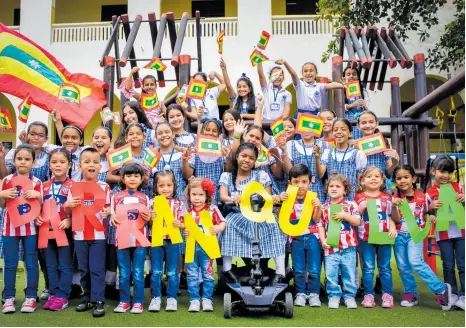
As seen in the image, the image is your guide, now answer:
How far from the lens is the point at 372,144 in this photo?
4145mm

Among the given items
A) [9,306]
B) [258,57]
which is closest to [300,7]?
[258,57]

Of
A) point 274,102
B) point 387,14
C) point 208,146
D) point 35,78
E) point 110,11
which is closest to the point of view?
point 208,146

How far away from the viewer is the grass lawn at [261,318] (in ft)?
11.0

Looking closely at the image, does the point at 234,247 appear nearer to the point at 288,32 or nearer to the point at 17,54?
the point at 17,54

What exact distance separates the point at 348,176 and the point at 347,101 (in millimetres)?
2474

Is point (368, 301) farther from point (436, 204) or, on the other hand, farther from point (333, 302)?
point (436, 204)

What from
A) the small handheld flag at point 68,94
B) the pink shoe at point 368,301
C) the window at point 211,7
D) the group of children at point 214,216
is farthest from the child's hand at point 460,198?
the window at point 211,7

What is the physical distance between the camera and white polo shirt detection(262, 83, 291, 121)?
5.56 metres

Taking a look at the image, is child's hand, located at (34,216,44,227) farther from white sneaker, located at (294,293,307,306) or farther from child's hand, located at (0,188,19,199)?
white sneaker, located at (294,293,307,306)

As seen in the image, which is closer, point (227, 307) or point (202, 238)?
point (227, 307)

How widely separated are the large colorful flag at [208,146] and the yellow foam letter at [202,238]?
1.66 feet

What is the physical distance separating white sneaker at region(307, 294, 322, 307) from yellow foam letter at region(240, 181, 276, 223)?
0.70m

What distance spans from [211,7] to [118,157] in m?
11.9

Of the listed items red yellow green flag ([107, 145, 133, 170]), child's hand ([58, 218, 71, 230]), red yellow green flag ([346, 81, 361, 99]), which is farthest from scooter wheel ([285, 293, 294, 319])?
red yellow green flag ([346, 81, 361, 99])
